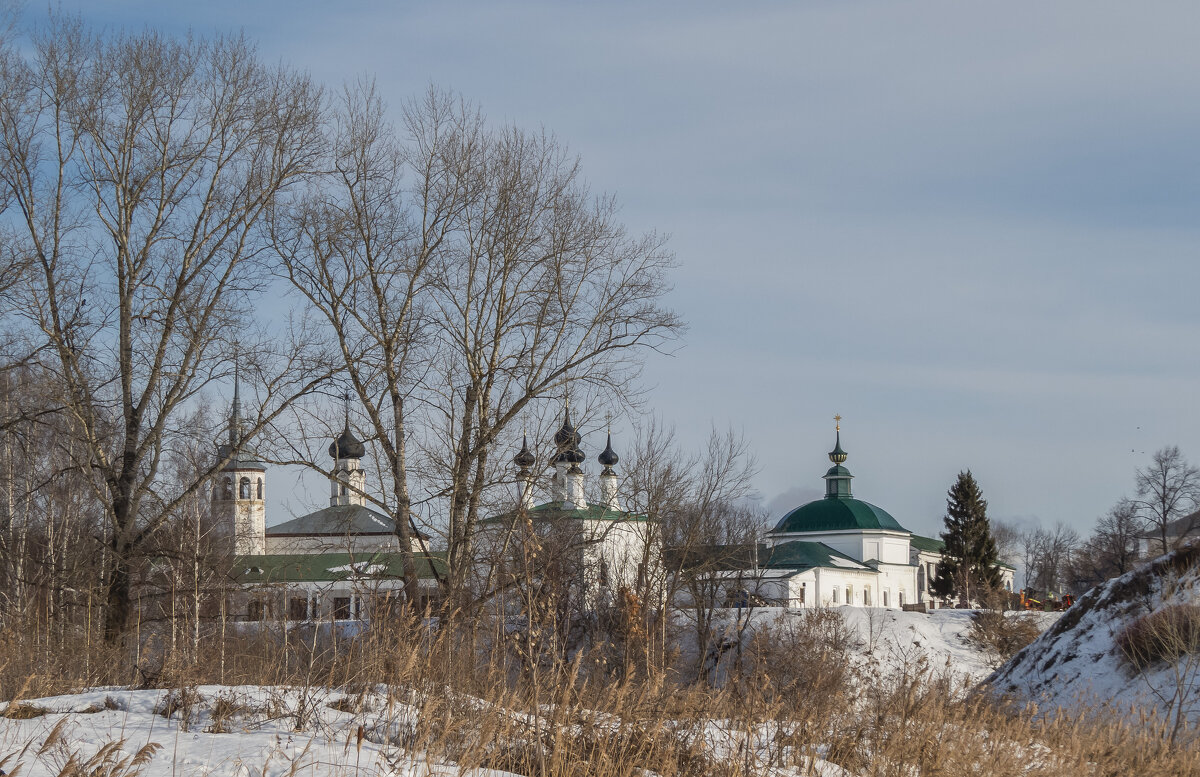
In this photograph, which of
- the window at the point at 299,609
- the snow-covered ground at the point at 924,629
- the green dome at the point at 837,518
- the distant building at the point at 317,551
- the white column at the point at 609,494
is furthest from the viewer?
the green dome at the point at 837,518

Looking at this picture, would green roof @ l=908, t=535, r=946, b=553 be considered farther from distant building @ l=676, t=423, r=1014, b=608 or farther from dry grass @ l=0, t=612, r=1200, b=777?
dry grass @ l=0, t=612, r=1200, b=777

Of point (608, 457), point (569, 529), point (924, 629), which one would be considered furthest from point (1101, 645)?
point (608, 457)

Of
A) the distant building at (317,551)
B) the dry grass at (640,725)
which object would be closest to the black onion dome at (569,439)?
the distant building at (317,551)

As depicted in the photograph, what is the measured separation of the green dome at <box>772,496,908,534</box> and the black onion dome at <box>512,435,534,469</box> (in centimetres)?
6540

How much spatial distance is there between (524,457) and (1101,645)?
39.0 ft

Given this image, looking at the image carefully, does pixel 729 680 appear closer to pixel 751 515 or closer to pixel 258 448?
pixel 258 448

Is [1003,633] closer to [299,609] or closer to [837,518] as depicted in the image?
[299,609]

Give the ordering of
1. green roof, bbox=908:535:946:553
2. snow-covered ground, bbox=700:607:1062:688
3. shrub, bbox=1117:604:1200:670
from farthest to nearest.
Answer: green roof, bbox=908:535:946:553, snow-covered ground, bbox=700:607:1062:688, shrub, bbox=1117:604:1200:670

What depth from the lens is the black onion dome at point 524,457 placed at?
21719 millimetres

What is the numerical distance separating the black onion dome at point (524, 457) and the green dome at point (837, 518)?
215 ft

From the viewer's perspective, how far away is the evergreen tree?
2776 inches

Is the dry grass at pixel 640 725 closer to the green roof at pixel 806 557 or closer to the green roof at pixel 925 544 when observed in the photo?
the green roof at pixel 806 557

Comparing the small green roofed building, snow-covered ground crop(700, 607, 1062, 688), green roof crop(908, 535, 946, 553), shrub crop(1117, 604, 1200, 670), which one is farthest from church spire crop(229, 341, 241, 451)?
green roof crop(908, 535, 946, 553)

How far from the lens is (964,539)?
235 ft
